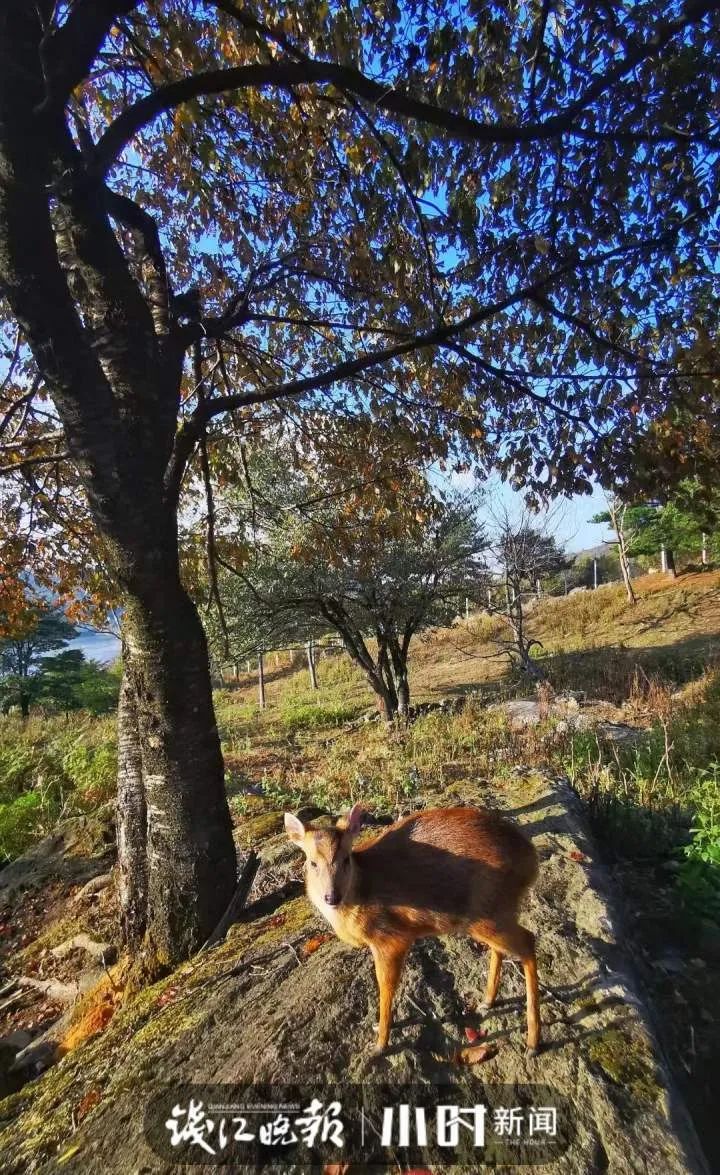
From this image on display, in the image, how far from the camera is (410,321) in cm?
514

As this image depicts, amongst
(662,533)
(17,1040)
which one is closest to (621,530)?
(662,533)

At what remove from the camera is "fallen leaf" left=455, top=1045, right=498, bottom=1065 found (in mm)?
1959

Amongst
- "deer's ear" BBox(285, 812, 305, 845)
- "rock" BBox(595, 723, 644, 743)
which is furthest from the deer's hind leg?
"rock" BBox(595, 723, 644, 743)

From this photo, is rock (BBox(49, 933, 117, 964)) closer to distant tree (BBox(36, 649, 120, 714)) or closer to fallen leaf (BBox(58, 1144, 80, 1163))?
fallen leaf (BBox(58, 1144, 80, 1163))

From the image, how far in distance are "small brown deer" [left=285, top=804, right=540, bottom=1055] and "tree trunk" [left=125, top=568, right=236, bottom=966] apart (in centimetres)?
112

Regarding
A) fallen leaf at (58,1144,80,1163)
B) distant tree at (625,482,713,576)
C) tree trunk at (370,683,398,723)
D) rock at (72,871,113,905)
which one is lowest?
tree trunk at (370,683,398,723)

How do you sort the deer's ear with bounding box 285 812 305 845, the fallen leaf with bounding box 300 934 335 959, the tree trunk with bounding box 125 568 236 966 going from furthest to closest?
the tree trunk with bounding box 125 568 236 966 → the fallen leaf with bounding box 300 934 335 959 → the deer's ear with bounding box 285 812 305 845

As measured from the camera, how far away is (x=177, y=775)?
10.1 feet

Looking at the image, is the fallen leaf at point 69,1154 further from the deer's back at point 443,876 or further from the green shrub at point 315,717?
the green shrub at point 315,717

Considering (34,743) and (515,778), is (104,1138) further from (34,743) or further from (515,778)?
(34,743)

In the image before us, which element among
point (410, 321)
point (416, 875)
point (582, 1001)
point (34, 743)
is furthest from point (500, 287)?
point (34, 743)

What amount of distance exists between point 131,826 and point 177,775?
3.28 feet

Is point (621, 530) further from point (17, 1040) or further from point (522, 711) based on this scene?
point (17, 1040)

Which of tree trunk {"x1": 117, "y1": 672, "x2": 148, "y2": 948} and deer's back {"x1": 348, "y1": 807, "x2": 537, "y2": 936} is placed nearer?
deer's back {"x1": 348, "y1": 807, "x2": 537, "y2": 936}
